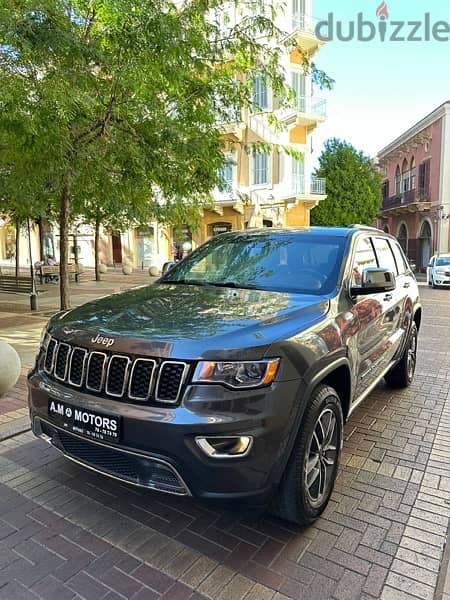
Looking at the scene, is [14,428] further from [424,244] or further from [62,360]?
[424,244]

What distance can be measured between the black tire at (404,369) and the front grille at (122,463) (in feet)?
12.0

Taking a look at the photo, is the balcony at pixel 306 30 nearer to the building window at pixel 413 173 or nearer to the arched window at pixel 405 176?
the building window at pixel 413 173

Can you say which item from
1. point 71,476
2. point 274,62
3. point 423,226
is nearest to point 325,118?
point 423,226

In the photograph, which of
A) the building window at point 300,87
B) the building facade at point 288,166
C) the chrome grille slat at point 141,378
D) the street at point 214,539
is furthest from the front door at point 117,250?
the chrome grille slat at point 141,378

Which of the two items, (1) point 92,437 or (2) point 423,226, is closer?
(1) point 92,437

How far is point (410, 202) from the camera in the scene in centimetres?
3189

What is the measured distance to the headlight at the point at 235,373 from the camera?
2248mm

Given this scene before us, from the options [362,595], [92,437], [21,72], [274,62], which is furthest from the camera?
[274,62]

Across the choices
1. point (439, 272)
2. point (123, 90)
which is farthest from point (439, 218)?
point (123, 90)

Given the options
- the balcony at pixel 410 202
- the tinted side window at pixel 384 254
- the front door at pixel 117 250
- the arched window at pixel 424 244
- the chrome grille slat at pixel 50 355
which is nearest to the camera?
the chrome grille slat at pixel 50 355

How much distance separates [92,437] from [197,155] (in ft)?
16.1

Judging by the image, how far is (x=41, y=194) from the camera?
878 cm

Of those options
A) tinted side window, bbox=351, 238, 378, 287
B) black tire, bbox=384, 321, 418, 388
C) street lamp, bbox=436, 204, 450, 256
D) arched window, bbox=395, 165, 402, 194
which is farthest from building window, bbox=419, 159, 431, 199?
tinted side window, bbox=351, 238, 378, 287

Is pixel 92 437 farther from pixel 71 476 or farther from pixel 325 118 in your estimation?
pixel 325 118
